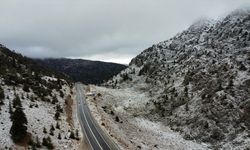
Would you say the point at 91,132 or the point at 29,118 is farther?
the point at 91,132

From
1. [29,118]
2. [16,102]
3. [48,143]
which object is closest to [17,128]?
[48,143]

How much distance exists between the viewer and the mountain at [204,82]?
56.1 metres

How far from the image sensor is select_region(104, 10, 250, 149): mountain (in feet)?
184

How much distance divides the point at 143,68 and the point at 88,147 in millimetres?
78965

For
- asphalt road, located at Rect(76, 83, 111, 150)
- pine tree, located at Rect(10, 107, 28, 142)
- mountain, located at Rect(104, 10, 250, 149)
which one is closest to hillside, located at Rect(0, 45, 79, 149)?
pine tree, located at Rect(10, 107, 28, 142)

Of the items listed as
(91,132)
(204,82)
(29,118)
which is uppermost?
(204,82)

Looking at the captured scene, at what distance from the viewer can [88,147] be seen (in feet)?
139

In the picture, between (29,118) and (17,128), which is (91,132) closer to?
(29,118)

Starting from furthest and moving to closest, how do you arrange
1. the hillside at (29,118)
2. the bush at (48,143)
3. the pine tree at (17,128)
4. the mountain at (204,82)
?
the mountain at (204,82) → the bush at (48,143) → the hillside at (29,118) → the pine tree at (17,128)

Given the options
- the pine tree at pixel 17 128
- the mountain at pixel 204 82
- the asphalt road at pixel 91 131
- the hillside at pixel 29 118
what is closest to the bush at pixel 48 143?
the hillside at pixel 29 118

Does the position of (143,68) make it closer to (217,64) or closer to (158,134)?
(217,64)

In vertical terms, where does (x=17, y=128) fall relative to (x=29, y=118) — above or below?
below

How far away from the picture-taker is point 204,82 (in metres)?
73.9

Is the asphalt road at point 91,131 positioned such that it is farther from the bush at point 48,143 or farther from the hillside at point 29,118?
the bush at point 48,143
